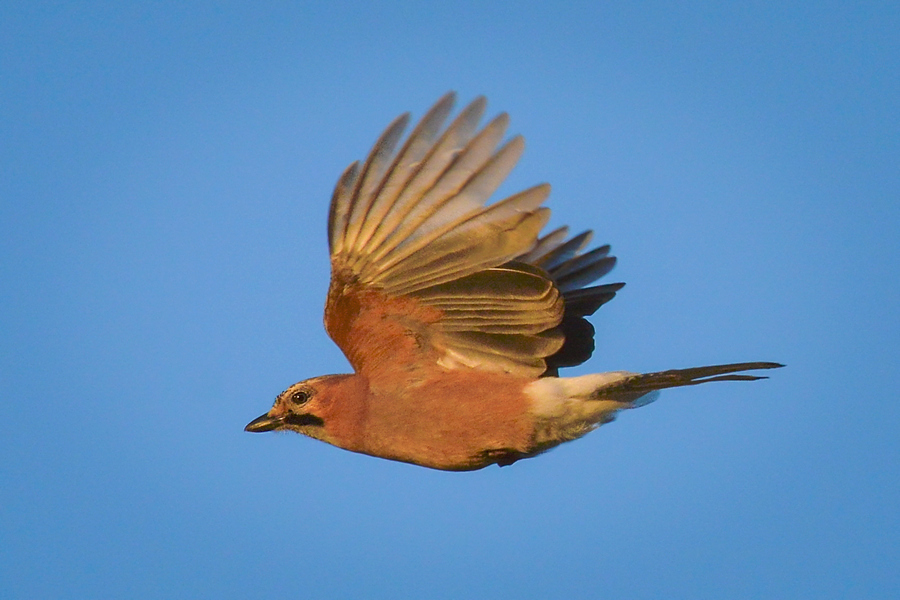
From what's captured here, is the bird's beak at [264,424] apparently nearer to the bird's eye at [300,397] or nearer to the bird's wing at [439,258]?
the bird's eye at [300,397]

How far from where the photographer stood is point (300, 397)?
8023 mm

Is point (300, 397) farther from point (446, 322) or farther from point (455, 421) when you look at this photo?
point (446, 322)

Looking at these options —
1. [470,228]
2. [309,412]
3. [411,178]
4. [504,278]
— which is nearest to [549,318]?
[504,278]

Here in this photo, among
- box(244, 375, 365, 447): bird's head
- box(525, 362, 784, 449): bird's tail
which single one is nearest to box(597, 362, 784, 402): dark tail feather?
box(525, 362, 784, 449): bird's tail

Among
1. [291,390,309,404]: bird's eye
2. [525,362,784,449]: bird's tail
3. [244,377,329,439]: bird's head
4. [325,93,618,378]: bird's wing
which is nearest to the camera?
[325,93,618,378]: bird's wing

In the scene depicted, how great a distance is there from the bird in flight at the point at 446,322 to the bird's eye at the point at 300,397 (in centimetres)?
1

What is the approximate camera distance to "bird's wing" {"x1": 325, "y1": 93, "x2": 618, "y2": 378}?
659 centimetres

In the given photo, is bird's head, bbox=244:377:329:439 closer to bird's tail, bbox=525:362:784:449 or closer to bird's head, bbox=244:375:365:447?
bird's head, bbox=244:375:365:447

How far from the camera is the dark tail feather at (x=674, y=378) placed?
7180 millimetres

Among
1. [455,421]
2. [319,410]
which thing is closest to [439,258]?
[455,421]

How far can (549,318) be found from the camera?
24.1 ft

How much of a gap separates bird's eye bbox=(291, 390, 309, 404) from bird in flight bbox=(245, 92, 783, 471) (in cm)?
1

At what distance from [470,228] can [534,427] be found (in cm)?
163

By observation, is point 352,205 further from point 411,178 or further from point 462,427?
point 462,427
